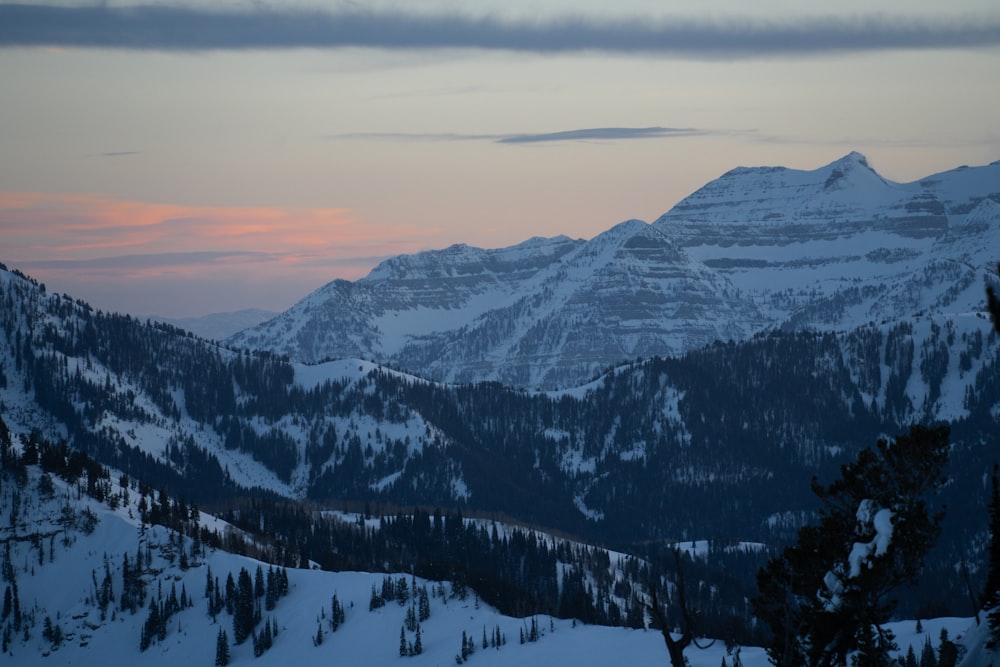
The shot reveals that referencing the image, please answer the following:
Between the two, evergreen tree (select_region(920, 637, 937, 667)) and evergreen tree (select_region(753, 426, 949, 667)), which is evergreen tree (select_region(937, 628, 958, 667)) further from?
evergreen tree (select_region(920, 637, 937, 667))

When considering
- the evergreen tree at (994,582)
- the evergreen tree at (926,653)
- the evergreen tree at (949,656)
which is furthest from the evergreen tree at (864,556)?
the evergreen tree at (926,653)

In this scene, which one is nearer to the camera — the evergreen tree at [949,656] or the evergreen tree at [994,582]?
the evergreen tree at [994,582]

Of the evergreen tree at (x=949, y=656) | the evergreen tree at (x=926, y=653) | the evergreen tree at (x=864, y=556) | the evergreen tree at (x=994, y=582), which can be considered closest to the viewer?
the evergreen tree at (x=994, y=582)

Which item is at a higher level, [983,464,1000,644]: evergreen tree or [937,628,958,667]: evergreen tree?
[983,464,1000,644]: evergreen tree

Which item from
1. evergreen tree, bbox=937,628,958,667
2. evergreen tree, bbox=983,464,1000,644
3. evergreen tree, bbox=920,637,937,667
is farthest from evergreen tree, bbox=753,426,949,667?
evergreen tree, bbox=920,637,937,667

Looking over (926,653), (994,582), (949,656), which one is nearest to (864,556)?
(994,582)

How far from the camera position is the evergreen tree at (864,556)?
3563 inches

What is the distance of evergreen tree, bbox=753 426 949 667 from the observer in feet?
297

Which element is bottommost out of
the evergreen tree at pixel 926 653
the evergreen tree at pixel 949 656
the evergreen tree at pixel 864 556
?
the evergreen tree at pixel 926 653

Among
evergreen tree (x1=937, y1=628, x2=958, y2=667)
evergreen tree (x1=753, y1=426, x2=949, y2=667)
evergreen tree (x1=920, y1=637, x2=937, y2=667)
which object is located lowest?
evergreen tree (x1=920, y1=637, x2=937, y2=667)

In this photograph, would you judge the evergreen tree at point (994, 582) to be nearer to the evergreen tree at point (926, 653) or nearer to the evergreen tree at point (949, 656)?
the evergreen tree at point (949, 656)

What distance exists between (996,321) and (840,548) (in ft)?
128

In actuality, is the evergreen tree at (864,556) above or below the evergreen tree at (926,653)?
above

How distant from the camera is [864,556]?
9069cm
